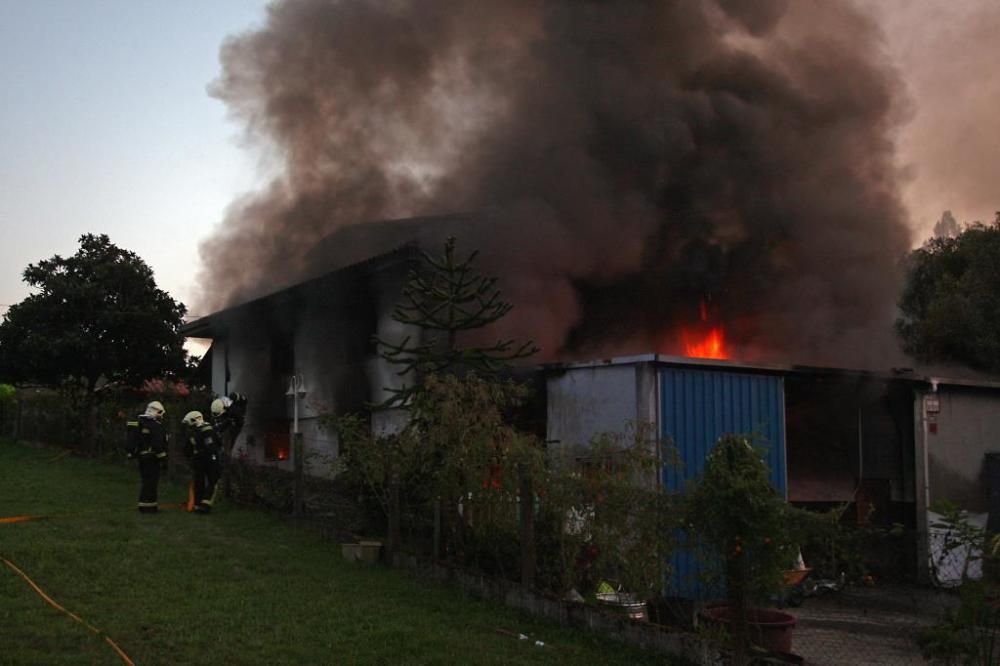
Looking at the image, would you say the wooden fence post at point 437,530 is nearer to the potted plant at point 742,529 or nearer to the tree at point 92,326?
the potted plant at point 742,529

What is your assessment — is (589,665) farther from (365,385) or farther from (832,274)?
(832,274)

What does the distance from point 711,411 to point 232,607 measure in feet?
20.5

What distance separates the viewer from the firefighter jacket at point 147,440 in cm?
1200

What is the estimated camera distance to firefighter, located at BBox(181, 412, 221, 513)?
39.2 ft

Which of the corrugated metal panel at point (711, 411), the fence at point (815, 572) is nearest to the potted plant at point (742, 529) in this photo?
the fence at point (815, 572)

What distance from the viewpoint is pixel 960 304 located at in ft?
77.2

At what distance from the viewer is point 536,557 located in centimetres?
771

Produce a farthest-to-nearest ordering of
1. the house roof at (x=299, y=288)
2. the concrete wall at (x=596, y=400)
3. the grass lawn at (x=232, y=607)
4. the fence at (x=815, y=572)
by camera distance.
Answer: the house roof at (x=299, y=288) → the concrete wall at (x=596, y=400) → the grass lawn at (x=232, y=607) → the fence at (x=815, y=572)

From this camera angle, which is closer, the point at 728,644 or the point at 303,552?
the point at 728,644

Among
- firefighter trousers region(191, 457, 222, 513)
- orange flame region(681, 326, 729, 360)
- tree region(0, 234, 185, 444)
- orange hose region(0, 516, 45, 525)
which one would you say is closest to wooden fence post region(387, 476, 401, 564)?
firefighter trousers region(191, 457, 222, 513)

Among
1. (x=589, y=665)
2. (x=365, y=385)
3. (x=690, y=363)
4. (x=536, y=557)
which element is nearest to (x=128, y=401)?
(x=365, y=385)

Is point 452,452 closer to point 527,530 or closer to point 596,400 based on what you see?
point 527,530

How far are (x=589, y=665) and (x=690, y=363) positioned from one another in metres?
5.51

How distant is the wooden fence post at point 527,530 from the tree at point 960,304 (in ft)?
61.1
